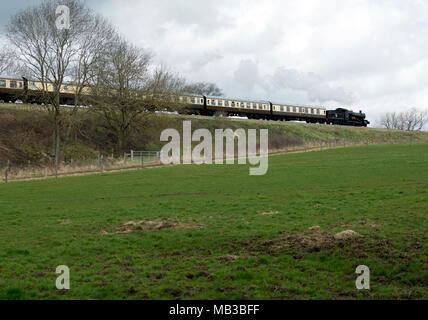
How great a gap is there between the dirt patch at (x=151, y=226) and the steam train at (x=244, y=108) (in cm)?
3635

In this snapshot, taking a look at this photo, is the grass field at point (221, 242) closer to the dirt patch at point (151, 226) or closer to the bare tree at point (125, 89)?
the dirt patch at point (151, 226)

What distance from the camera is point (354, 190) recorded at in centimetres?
2061

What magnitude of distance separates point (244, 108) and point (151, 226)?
194 feet

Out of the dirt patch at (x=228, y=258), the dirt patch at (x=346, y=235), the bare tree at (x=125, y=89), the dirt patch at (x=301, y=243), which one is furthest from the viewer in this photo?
the bare tree at (x=125, y=89)

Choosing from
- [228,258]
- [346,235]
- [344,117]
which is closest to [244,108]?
[344,117]

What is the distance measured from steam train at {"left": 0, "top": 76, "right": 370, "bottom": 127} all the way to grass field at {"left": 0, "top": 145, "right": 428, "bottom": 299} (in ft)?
107

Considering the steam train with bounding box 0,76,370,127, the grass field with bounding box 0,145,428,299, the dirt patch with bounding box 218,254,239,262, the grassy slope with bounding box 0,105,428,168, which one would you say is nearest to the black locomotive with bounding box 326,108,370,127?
the steam train with bounding box 0,76,370,127

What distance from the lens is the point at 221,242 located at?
11.3 m

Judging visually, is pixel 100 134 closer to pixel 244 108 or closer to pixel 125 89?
pixel 125 89

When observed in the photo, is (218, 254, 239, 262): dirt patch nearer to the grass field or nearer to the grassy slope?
the grass field

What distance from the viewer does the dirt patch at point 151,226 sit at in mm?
13445

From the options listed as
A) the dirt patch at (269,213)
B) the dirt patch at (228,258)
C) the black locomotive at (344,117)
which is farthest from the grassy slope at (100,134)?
the dirt patch at (228,258)
